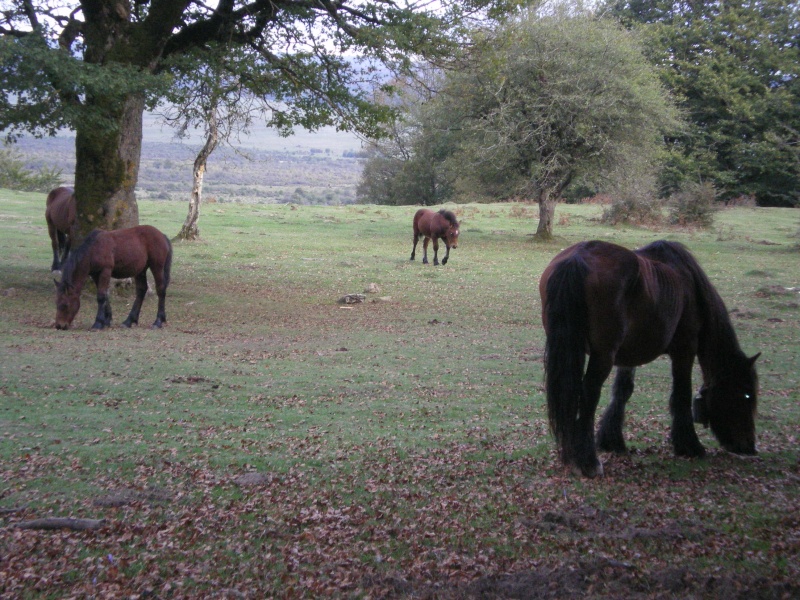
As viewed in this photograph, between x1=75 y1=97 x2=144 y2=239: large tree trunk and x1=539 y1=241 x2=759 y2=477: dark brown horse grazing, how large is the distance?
474 inches

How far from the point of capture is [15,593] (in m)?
4.00

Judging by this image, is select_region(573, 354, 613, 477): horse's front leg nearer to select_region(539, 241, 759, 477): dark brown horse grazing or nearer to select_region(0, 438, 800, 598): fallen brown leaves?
select_region(539, 241, 759, 477): dark brown horse grazing

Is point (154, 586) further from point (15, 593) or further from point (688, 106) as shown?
point (688, 106)

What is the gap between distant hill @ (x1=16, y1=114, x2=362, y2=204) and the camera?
70438 millimetres

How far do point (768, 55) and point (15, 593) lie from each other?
49.9 metres

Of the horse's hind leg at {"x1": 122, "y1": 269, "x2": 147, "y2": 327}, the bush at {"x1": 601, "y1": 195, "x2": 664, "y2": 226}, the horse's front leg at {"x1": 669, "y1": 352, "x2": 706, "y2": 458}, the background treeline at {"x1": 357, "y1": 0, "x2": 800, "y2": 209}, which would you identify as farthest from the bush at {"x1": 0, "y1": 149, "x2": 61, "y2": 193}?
the horse's front leg at {"x1": 669, "y1": 352, "x2": 706, "y2": 458}

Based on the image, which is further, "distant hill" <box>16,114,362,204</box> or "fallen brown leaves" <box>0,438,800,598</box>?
"distant hill" <box>16,114,362,204</box>

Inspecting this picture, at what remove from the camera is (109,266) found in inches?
546

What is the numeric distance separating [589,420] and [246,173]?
98.4 metres

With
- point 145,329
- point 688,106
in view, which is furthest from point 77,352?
point 688,106

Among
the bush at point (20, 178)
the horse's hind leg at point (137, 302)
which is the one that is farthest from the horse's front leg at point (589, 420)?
the bush at point (20, 178)

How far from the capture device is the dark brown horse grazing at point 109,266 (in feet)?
43.9

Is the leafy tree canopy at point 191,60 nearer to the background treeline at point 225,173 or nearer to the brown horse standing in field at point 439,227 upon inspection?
the brown horse standing in field at point 439,227

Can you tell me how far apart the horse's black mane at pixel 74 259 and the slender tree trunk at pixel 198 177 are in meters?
7.04
